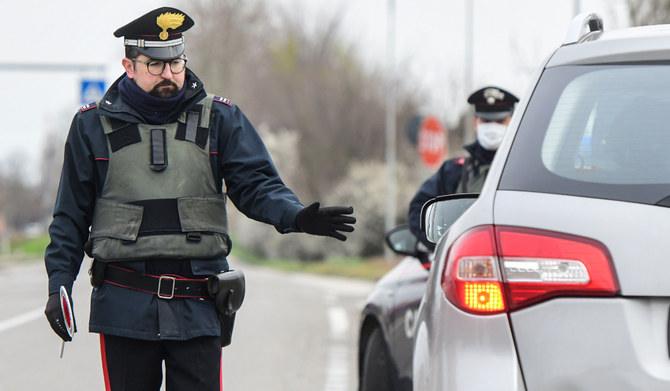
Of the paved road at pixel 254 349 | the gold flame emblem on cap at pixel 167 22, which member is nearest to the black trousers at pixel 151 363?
the gold flame emblem on cap at pixel 167 22

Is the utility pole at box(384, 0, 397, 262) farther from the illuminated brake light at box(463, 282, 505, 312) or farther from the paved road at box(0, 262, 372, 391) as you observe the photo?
the illuminated brake light at box(463, 282, 505, 312)

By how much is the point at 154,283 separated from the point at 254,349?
6.79 m

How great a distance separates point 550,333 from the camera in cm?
276

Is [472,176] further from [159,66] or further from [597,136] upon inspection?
[597,136]

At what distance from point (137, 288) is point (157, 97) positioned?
0.63m

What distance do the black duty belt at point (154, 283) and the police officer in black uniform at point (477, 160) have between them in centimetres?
190

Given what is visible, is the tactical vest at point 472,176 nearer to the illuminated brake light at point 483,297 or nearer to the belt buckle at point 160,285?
the belt buckle at point 160,285

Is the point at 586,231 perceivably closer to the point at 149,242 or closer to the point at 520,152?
the point at 520,152

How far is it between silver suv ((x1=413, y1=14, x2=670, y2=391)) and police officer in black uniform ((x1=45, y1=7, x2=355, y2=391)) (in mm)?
938

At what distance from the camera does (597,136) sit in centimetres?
303

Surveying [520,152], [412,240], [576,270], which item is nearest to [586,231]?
[576,270]

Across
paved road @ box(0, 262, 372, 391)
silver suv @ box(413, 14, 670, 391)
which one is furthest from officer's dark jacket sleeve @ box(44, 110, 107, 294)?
paved road @ box(0, 262, 372, 391)

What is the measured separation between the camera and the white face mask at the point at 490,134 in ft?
19.3

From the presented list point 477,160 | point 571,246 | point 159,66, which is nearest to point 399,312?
point 477,160
